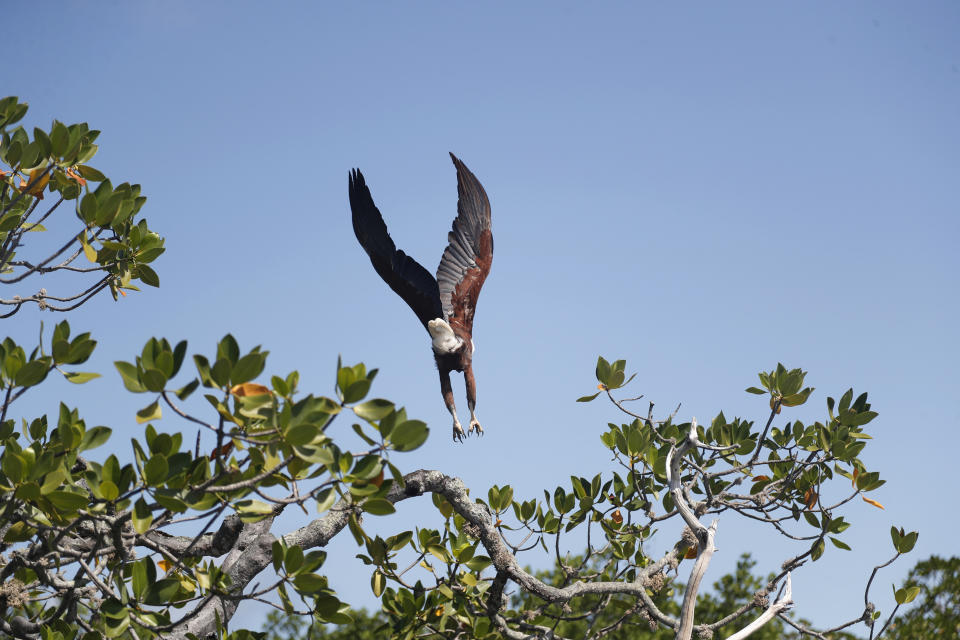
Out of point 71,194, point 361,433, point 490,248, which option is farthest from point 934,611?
point 71,194

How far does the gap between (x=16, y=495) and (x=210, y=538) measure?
1.28 m

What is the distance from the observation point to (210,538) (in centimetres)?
399

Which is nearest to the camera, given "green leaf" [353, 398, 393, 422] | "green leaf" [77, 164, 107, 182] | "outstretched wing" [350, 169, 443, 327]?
"green leaf" [353, 398, 393, 422]

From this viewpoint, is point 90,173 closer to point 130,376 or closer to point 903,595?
point 130,376

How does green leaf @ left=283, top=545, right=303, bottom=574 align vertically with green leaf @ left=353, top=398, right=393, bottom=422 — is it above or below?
below

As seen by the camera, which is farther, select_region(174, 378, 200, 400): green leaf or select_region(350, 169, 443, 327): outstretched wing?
select_region(350, 169, 443, 327): outstretched wing

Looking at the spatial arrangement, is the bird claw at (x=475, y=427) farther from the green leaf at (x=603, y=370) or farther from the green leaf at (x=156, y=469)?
the green leaf at (x=156, y=469)

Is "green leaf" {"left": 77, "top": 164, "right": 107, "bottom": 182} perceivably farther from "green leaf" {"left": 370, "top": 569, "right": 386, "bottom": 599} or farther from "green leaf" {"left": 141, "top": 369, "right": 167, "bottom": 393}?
"green leaf" {"left": 370, "top": 569, "right": 386, "bottom": 599}

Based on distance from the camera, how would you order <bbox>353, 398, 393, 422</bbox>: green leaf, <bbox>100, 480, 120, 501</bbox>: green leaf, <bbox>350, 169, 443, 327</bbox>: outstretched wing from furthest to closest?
1. <bbox>350, 169, 443, 327</bbox>: outstretched wing
2. <bbox>100, 480, 120, 501</bbox>: green leaf
3. <bbox>353, 398, 393, 422</bbox>: green leaf

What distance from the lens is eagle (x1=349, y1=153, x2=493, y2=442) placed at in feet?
14.7

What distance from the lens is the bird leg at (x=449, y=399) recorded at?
4.50 meters

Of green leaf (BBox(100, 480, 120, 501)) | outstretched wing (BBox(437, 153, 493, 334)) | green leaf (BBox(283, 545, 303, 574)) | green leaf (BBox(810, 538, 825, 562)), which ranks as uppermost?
outstretched wing (BBox(437, 153, 493, 334))

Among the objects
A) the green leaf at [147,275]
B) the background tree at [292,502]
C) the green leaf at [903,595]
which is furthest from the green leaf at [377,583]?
the green leaf at [903,595]

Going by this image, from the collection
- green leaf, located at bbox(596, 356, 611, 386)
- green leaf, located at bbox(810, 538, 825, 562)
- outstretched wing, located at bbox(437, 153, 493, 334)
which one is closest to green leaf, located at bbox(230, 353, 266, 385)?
outstretched wing, located at bbox(437, 153, 493, 334)
